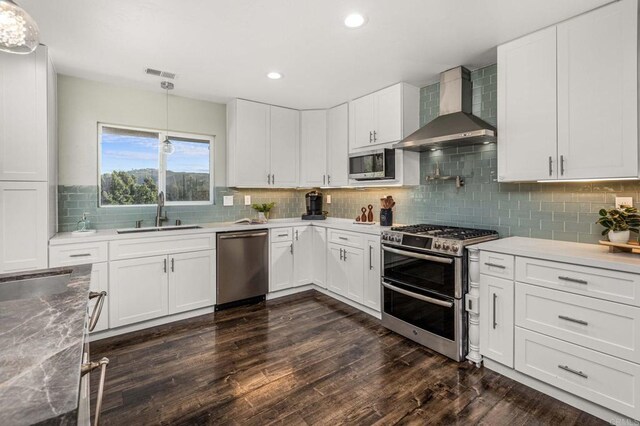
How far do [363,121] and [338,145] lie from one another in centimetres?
51

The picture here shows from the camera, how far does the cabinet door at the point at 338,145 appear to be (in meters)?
4.01

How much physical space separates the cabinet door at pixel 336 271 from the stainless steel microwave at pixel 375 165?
90 cm

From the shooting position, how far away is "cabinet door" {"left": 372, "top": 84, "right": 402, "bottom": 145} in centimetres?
334

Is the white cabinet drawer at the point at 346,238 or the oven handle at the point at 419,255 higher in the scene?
the white cabinet drawer at the point at 346,238

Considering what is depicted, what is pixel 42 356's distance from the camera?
0.78 meters

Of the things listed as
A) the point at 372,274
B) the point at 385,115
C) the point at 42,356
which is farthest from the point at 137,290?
the point at 385,115

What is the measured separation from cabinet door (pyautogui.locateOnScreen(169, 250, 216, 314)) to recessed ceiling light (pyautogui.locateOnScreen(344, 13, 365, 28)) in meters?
2.56

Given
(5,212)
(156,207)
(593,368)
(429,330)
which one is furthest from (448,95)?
(5,212)

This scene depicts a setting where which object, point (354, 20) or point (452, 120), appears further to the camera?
point (452, 120)

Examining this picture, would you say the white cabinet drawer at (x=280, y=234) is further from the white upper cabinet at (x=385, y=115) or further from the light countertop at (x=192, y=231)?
the white upper cabinet at (x=385, y=115)

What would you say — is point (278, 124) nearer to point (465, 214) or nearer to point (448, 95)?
point (448, 95)

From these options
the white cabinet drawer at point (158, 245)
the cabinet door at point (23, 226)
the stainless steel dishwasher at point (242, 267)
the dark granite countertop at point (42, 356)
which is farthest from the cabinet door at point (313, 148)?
the dark granite countertop at point (42, 356)

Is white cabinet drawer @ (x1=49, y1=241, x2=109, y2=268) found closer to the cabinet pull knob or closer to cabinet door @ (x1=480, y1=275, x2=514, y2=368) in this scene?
cabinet door @ (x1=480, y1=275, x2=514, y2=368)

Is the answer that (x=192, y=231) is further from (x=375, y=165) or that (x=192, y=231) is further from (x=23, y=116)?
(x=375, y=165)
